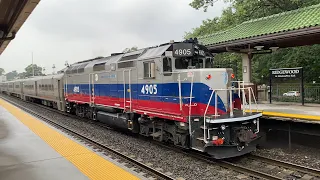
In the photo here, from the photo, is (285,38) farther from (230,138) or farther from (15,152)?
(15,152)

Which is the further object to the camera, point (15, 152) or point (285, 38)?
point (285, 38)

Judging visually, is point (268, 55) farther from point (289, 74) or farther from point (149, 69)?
point (149, 69)

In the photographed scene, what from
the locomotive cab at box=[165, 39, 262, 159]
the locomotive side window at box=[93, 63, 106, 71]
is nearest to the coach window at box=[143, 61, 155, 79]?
the locomotive cab at box=[165, 39, 262, 159]

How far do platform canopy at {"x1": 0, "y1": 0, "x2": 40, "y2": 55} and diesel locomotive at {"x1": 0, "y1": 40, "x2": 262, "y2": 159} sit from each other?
3.89 metres

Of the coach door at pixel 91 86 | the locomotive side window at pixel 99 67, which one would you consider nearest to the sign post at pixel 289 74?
the locomotive side window at pixel 99 67

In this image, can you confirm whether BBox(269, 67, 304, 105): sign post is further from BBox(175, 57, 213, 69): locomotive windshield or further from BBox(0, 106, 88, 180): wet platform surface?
BBox(0, 106, 88, 180): wet platform surface

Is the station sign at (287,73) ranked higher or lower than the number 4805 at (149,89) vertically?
higher

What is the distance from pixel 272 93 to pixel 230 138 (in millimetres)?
7223

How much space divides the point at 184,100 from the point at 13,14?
5.88 m

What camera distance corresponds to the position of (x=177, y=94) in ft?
28.4

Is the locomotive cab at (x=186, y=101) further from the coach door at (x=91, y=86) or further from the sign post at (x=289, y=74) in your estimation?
the sign post at (x=289, y=74)

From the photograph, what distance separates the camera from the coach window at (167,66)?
29.1 ft

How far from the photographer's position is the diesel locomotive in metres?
8.05

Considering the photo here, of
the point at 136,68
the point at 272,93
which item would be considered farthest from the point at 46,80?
the point at 272,93
